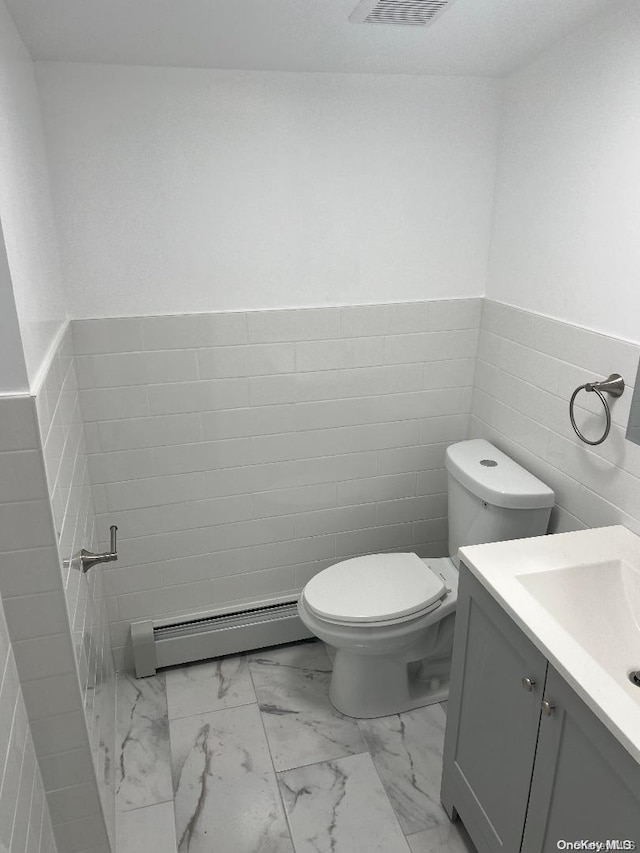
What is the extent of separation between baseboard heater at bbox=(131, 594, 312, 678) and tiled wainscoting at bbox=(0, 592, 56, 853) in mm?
826

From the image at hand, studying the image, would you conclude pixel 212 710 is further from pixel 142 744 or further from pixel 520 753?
pixel 520 753

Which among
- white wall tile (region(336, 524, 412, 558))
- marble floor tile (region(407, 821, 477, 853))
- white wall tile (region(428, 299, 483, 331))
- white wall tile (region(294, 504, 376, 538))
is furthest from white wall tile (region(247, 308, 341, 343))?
marble floor tile (region(407, 821, 477, 853))

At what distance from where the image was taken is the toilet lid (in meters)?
1.94

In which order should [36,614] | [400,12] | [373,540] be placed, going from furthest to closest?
[373,540]
[400,12]
[36,614]

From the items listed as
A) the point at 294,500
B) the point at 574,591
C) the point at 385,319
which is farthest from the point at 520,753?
the point at 385,319

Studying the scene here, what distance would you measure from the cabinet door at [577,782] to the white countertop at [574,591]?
0.10 metres

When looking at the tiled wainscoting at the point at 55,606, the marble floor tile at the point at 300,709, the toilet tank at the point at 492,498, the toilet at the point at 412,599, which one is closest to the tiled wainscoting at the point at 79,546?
the tiled wainscoting at the point at 55,606

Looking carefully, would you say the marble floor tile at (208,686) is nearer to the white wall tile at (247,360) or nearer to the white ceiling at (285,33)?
the white wall tile at (247,360)

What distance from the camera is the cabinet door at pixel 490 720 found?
4.38 ft

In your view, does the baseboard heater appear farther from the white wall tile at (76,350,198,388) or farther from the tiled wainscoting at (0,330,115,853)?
the white wall tile at (76,350,198,388)

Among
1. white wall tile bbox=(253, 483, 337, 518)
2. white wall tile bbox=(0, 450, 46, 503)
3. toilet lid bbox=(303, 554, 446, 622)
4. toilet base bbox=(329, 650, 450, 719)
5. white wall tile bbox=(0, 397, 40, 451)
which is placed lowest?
toilet base bbox=(329, 650, 450, 719)

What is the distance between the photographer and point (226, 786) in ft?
6.16

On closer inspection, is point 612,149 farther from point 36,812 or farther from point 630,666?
point 36,812

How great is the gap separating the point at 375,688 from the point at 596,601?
36.2 inches
